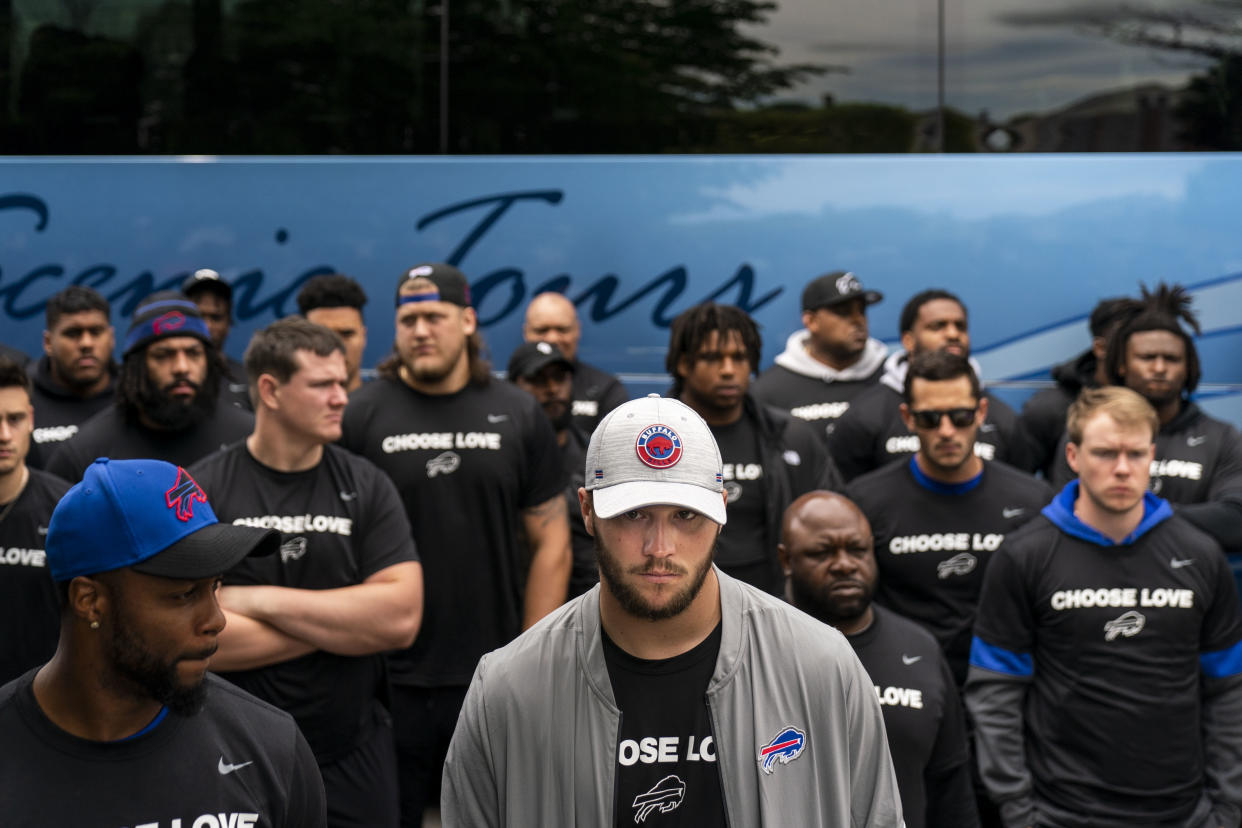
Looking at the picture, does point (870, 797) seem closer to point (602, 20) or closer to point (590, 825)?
point (590, 825)

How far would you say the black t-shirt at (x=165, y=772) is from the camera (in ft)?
7.37

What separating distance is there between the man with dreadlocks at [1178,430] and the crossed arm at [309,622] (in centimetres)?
269

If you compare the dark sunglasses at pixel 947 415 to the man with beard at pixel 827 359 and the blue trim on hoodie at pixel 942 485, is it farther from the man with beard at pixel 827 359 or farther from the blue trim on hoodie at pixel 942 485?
the man with beard at pixel 827 359

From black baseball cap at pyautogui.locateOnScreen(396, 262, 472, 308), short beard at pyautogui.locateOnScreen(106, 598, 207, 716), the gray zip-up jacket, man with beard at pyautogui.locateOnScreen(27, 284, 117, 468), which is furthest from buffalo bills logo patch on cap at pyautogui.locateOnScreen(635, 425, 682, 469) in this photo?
man with beard at pyautogui.locateOnScreen(27, 284, 117, 468)

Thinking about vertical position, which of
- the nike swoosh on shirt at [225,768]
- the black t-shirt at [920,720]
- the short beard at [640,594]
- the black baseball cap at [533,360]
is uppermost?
the black baseball cap at [533,360]

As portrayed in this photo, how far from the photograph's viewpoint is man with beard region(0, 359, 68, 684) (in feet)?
13.1

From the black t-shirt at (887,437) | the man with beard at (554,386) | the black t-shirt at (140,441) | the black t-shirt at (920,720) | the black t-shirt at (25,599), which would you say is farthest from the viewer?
the man with beard at (554,386)

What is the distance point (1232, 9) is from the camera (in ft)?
19.7

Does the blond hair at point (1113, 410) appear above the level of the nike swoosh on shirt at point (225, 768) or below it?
above

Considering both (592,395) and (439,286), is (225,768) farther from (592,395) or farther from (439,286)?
(592,395)

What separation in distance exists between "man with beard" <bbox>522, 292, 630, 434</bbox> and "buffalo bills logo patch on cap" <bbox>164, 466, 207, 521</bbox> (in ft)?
12.1

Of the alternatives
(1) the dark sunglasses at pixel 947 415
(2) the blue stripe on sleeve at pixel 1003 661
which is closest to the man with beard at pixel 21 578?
(2) the blue stripe on sleeve at pixel 1003 661

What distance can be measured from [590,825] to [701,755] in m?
0.23

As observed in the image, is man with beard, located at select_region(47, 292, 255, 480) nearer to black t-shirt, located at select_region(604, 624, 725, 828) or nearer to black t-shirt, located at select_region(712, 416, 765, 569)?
black t-shirt, located at select_region(712, 416, 765, 569)
